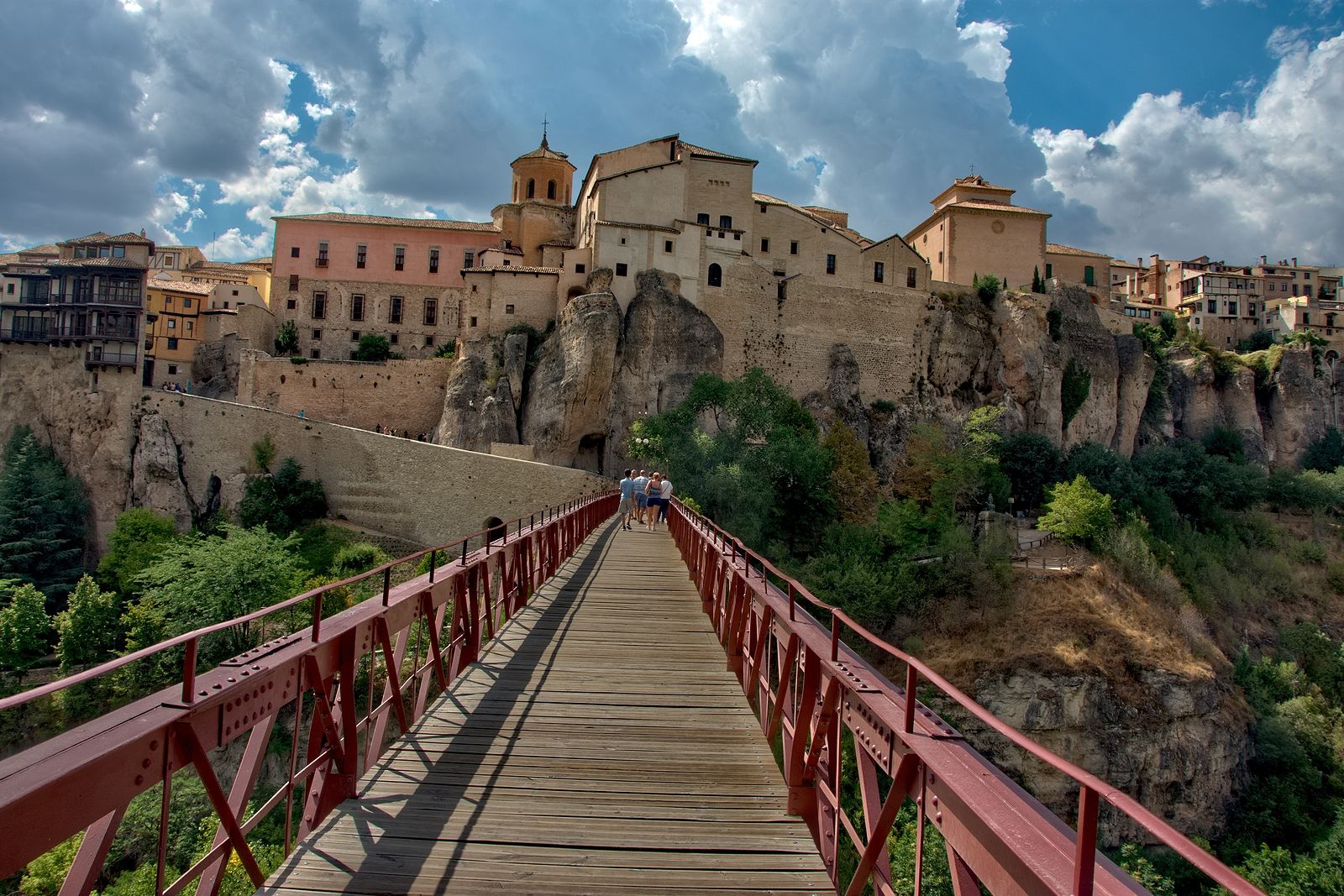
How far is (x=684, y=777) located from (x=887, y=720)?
178cm

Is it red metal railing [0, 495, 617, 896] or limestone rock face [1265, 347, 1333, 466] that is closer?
red metal railing [0, 495, 617, 896]

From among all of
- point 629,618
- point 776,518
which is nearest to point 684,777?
point 629,618

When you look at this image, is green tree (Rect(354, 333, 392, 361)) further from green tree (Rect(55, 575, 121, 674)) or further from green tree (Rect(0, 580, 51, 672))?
green tree (Rect(0, 580, 51, 672))

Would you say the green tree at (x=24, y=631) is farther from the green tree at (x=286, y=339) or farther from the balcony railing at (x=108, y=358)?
the green tree at (x=286, y=339)

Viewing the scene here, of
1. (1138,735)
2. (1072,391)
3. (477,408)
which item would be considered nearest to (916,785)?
(1138,735)

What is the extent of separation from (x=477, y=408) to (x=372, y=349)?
9485 millimetres

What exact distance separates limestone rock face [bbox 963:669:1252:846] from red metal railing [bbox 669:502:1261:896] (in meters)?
21.9

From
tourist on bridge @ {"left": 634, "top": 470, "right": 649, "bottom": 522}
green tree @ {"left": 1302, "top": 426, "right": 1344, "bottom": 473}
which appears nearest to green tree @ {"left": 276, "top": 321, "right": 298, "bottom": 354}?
tourist on bridge @ {"left": 634, "top": 470, "right": 649, "bottom": 522}

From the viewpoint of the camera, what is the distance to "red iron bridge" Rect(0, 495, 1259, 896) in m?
2.74

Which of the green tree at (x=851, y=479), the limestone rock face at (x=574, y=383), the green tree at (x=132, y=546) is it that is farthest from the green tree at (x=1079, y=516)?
the green tree at (x=132, y=546)

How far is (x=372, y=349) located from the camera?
140ft

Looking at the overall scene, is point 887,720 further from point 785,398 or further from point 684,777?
point 785,398

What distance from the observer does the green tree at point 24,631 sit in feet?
85.6

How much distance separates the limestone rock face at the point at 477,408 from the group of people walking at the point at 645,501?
13.0 metres
